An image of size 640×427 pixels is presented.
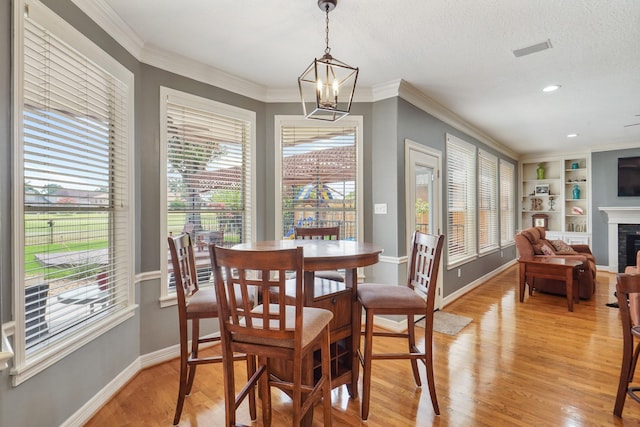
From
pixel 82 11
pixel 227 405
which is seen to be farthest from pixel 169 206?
pixel 227 405

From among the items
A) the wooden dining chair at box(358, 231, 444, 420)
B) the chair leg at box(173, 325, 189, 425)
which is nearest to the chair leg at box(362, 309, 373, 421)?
the wooden dining chair at box(358, 231, 444, 420)

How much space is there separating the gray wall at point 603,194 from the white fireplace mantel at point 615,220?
0.35 feet

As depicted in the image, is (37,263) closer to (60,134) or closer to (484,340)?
(60,134)

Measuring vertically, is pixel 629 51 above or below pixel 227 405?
above

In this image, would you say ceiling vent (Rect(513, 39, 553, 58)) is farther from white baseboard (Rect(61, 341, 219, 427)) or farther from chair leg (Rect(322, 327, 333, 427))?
white baseboard (Rect(61, 341, 219, 427))

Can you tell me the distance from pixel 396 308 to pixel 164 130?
2.34 metres

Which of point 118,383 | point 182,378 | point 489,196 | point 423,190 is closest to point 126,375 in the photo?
point 118,383

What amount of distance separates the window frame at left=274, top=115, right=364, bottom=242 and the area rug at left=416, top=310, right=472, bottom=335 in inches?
49.8

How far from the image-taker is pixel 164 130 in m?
2.70

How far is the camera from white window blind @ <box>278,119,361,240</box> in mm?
3537

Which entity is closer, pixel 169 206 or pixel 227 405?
pixel 227 405

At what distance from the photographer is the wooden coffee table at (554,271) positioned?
13.1ft

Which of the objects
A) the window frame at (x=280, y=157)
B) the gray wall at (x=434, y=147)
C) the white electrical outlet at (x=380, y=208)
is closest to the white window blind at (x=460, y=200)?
the gray wall at (x=434, y=147)

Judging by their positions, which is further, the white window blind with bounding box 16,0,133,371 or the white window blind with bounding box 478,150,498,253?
the white window blind with bounding box 478,150,498,253
